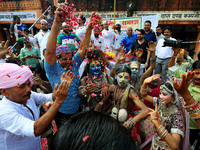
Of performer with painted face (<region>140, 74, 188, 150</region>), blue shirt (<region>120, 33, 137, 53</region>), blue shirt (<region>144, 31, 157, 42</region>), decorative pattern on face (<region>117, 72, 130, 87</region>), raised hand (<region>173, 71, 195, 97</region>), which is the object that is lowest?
performer with painted face (<region>140, 74, 188, 150</region>)

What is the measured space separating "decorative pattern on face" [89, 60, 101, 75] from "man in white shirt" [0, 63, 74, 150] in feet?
4.11

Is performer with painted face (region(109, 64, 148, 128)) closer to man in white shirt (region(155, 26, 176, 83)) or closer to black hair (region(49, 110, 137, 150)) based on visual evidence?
black hair (region(49, 110, 137, 150))

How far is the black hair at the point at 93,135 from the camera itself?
28.5 inches

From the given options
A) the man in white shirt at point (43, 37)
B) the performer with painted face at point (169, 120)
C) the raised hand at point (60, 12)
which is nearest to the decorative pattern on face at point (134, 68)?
the performer with painted face at point (169, 120)

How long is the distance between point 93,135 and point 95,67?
200 centimetres

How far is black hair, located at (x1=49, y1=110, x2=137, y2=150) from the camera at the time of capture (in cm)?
72

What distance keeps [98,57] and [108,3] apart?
31.1 feet

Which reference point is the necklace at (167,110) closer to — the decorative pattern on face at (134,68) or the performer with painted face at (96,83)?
the performer with painted face at (96,83)

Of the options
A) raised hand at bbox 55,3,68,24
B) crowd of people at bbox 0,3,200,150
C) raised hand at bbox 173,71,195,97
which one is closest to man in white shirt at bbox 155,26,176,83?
crowd of people at bbox 0,3,200,150

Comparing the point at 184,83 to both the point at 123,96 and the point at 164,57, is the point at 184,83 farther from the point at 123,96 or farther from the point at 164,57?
the point at 164,57

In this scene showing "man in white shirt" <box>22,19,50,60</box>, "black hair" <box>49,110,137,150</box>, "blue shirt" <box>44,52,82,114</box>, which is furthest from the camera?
"man in white shirt" <box>22,19,50,60</box>

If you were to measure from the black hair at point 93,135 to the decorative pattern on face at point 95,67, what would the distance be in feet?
6.18

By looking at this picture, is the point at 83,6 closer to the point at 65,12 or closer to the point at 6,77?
the point at 65,12

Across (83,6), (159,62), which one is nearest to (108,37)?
(159,62)
